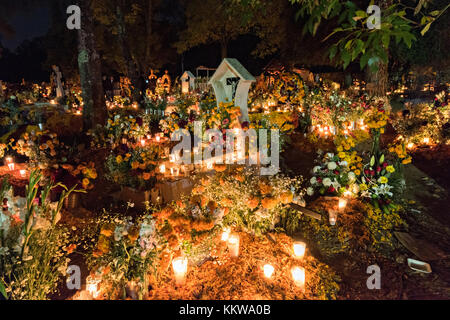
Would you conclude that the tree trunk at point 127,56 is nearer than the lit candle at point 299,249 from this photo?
No

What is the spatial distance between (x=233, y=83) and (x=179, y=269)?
5987mm

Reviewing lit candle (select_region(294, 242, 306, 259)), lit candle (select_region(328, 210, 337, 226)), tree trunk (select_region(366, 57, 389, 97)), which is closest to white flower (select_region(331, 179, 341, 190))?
lit candle (select_region(328, 210, 337, 226))

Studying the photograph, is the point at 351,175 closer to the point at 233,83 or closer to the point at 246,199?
the point at 246,199

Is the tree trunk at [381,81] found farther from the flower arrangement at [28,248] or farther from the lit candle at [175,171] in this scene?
the flower arrangement at [28,248]

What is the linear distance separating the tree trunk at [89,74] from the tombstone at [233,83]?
378 cm

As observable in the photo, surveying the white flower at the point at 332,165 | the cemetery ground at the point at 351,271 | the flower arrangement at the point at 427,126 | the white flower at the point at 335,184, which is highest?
the flower arrangement at the point at 427,126

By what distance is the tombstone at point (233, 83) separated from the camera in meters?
7.39

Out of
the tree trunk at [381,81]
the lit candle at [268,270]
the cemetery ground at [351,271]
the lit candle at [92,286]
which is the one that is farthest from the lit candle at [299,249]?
the tree trunk at [381,81]

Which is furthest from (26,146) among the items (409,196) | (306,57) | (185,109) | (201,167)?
(306,57)

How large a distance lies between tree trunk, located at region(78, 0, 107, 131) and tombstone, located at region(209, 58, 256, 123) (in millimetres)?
3783

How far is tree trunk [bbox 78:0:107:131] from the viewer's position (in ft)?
27.6

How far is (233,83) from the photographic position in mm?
7988

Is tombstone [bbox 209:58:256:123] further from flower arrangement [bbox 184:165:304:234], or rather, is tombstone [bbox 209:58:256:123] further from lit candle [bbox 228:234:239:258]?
lit candle [bbox 228:234:239:258]
